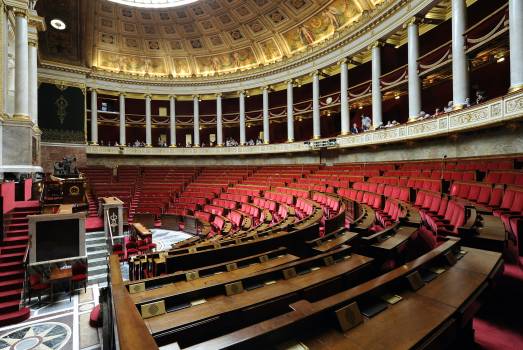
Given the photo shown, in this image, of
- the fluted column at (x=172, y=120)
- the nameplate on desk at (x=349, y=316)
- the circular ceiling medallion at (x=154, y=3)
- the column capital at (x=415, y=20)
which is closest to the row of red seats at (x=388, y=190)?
the nameplate on desk at (x=349, y=316)

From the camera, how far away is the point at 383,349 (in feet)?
4.37

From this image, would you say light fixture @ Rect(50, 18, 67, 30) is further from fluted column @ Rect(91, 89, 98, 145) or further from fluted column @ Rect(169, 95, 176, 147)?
fluted column @ Rect(169, 95, 176, 147)

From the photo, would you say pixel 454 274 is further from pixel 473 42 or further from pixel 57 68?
pixel 57 68

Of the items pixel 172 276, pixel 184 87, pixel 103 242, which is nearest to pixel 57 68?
pixel 184 87

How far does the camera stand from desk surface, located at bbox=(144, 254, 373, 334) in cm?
176

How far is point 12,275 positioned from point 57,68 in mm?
19320

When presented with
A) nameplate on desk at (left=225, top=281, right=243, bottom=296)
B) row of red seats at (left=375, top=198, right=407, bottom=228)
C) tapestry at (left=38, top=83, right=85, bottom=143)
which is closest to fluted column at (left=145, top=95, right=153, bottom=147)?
tapestry at (left=38, top=83, right=85, bottom=143)

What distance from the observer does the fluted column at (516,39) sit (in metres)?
7.50

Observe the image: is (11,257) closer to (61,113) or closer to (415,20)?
(415,20)

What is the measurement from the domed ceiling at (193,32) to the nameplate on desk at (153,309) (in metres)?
17.9

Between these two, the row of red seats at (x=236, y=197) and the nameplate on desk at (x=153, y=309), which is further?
the row of red seats at (x=236, y=197)

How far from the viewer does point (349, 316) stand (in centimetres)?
157

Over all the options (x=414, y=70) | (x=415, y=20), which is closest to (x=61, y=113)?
(x=414, y=70)

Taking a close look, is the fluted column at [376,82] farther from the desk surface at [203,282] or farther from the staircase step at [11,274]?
the staircase step at [11,274]
